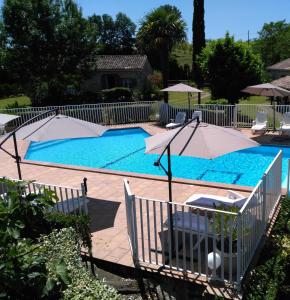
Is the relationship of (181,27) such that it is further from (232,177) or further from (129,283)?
(129,283)

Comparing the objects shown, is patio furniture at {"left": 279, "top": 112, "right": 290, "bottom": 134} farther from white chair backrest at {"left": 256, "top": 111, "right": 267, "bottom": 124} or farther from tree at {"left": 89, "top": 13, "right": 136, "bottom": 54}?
tree at {"left": 89, "top": 13, "right": 136, "bottom": 54}

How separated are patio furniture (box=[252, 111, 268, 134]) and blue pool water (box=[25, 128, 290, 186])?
1.17 m

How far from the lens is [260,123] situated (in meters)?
16.5

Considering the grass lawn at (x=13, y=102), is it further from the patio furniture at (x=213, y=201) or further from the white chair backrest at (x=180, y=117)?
the patio furniture at (x=213, y=201)

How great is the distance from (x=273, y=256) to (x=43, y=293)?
3.61 m

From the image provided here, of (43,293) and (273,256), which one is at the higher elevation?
(43,293)

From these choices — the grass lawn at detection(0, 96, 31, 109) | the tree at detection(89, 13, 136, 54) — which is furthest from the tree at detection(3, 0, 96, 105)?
the tree at detection(89, 13, 136, 54)

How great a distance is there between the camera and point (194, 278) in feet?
17.7

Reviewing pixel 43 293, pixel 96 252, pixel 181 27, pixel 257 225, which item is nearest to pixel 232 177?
pixel 257 225

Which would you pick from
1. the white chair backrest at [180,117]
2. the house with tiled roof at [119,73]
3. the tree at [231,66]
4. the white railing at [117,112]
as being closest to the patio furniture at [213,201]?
the white chair backrest at [180,117]

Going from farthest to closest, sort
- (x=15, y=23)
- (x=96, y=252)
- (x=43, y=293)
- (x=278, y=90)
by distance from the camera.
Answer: (x=15, y=23), (x=278, y=90), (x=96, y=252), (x=43, y=293)

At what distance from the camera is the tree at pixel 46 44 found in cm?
2558

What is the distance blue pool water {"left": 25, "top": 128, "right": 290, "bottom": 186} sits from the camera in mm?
12844

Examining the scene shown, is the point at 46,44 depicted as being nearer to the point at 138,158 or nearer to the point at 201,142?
the point at 138,158
